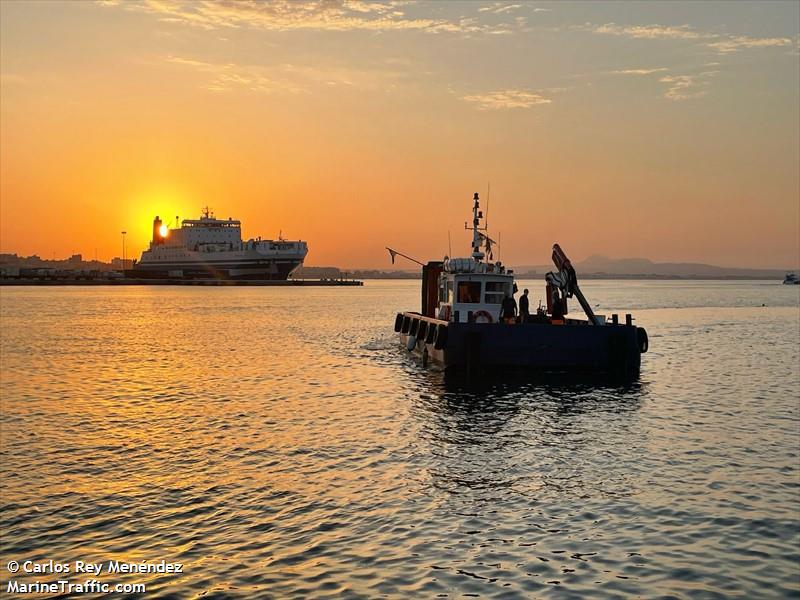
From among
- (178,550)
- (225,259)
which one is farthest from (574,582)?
(225,259)

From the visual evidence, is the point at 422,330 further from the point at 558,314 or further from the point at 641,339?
the point at 641,339

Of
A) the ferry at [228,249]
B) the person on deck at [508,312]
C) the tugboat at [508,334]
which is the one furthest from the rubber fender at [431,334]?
the ferry at [228,249]

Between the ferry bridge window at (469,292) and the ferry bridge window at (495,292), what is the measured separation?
0.39 metres

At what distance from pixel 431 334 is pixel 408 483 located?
21.7m

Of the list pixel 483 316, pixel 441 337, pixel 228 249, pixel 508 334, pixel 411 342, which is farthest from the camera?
pixel 228 249

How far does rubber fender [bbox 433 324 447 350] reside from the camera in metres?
32.2

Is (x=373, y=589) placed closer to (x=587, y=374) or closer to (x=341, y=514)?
(x=341, y=514)

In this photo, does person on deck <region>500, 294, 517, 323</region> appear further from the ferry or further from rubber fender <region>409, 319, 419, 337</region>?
the ferry

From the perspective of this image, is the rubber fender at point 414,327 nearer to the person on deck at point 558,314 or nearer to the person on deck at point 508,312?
the person on deck at point 508,312

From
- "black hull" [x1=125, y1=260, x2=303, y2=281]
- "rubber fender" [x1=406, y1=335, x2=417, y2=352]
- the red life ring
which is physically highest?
"black hull" [x1=125, y1=260, x2=303, y2=281]

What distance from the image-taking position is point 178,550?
11.9 meters

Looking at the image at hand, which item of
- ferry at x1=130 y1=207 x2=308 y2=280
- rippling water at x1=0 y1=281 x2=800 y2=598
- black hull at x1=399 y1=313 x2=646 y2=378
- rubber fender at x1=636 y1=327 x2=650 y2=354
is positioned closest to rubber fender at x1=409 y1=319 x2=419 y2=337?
rippling water at x1=0 y1=281 x2=800 y2=598

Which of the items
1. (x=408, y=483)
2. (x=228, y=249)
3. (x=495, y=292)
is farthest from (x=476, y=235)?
(x=228, y=249)

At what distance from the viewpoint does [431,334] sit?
3744 cm
